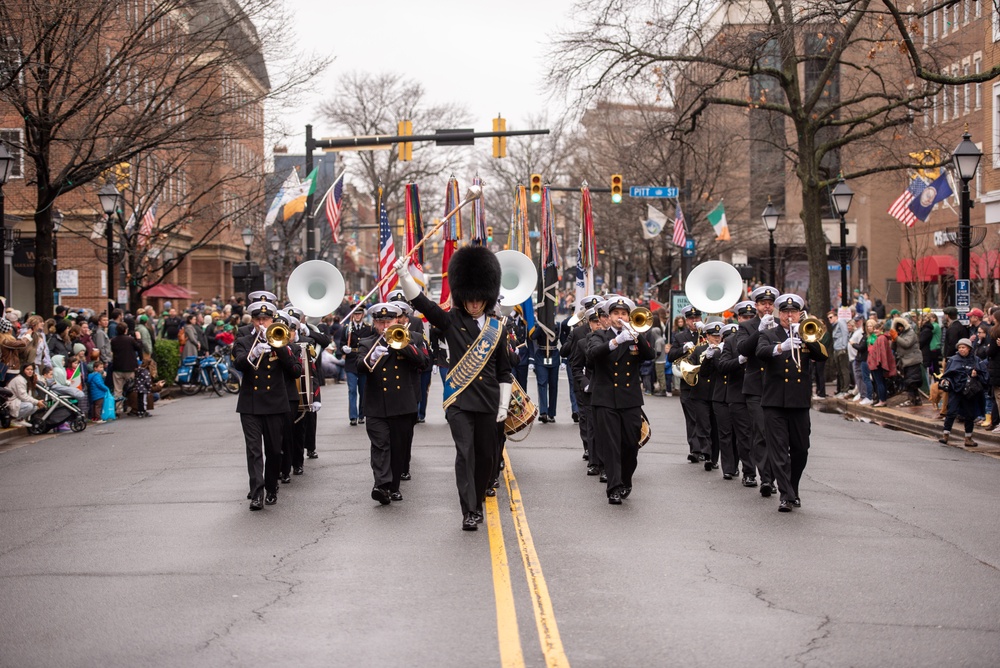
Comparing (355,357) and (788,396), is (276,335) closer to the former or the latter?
(788,396)

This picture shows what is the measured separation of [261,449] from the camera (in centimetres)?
1112

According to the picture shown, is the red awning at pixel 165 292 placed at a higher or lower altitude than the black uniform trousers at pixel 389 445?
higher

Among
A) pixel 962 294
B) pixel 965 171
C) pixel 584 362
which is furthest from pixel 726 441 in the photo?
pixel 965 171

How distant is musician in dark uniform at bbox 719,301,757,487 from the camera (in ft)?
40.1

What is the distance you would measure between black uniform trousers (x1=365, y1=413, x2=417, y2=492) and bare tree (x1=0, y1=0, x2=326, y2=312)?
10021 millimetres

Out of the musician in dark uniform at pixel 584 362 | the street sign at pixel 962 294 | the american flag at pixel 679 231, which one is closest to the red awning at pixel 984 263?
the american flag at pixel 679 231

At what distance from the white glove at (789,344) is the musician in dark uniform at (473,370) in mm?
2493

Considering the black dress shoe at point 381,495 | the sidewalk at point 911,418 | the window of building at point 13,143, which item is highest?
the window of building at point 13,143

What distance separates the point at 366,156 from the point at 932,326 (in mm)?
48832

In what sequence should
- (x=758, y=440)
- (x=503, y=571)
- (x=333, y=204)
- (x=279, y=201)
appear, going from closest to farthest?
(x=503, y=571) → (x=758, y=440) → (x=333, y=204) → (x=279, y=201)

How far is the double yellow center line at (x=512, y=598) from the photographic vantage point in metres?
6.24

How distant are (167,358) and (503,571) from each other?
69.7 ft

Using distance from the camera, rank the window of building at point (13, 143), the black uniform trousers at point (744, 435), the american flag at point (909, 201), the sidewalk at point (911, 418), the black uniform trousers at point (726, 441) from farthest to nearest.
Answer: the american flag at point (909, 201), the window of building at point (13, 143), the sidewalk at point (911, 418), the black uniform trousers at point (726, 441), the black uniform trousers at point (744, 435)

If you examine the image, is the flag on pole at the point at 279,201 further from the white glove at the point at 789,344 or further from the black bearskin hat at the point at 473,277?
the white glove at the point at 789,344
